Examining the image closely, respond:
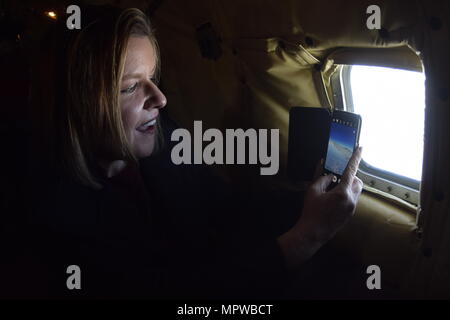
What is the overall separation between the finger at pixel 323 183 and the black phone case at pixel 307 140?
9 centimetres

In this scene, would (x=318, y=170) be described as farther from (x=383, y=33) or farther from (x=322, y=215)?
(x=383, y=33)

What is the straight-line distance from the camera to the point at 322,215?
2.71 ft

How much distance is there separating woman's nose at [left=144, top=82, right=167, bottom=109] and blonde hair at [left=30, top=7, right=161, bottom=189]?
0.12m

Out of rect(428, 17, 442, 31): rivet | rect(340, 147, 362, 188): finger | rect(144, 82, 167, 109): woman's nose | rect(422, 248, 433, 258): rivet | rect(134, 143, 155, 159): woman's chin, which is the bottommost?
rect(422, 248, 433, 258): rivet

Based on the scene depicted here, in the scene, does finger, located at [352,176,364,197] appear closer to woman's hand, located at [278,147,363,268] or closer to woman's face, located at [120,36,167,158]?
woman's hand, located at [278,147,363,268]

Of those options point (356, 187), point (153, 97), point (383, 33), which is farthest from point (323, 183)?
point (153, 97)

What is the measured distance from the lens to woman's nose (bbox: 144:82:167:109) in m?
1.04

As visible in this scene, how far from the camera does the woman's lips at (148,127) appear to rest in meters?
1.11

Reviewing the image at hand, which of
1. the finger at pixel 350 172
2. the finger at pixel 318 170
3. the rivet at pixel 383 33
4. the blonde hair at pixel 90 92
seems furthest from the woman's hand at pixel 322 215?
the blonde hair at pixel 90 92

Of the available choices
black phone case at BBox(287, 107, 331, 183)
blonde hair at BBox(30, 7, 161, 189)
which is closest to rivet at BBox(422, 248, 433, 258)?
black phone case at BBox(287, 107, 331, 183)

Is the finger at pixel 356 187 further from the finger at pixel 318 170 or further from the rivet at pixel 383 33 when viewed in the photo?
the rivet at pixel 383 33
